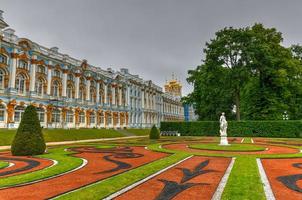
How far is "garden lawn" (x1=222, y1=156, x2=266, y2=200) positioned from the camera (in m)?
7.44

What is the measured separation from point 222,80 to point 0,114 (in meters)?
37.3

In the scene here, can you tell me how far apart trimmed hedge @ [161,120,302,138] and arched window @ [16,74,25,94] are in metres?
30.7

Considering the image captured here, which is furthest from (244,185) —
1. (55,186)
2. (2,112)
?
(2,112)

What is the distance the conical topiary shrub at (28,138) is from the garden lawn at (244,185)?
549 inches

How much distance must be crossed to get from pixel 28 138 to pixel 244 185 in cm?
1533

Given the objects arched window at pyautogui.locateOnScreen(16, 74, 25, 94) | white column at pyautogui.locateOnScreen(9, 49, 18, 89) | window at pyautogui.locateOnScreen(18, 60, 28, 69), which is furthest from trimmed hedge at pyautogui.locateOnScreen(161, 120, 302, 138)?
white column at pyautogui.locateOnScreen(9, 49, 18, 89)

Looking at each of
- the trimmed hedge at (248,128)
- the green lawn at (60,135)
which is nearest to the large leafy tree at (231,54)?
the trimmed hedge at (248,128)

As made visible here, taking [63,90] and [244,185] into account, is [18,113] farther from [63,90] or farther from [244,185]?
[244,185]

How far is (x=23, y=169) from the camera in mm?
12148

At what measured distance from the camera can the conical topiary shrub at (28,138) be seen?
1727cm

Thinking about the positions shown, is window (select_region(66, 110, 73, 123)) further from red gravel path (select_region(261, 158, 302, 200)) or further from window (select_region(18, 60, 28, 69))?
red gravel path (select_region(261, 158, 302, 200))

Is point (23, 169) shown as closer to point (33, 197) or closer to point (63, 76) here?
point (33, 197)

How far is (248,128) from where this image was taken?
147 ft

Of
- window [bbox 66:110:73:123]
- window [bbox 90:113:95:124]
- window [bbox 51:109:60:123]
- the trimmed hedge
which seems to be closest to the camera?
the trimmed hedge
